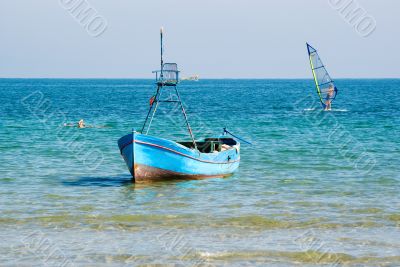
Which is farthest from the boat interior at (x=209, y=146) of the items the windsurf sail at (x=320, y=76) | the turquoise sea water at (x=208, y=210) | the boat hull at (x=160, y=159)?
the windsurf sail at (x=320, y=76)

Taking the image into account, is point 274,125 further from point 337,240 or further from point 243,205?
point 337,240

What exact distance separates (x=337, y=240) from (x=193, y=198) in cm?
673

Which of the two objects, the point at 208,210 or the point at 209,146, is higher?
the point at 209,146

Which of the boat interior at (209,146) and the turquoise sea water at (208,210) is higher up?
the boat interior at (209,146)

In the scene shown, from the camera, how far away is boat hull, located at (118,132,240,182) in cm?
2445

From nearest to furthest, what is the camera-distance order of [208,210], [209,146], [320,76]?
1. [208,210]
2. [209,146]
3. [320,76]

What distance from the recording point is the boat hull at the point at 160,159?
24.5 m

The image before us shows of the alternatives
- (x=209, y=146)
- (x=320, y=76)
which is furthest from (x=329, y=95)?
(x=209, y=146)

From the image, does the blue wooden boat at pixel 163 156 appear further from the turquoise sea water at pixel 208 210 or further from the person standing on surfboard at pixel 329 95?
the person standing on surfboard at pixel 329 95

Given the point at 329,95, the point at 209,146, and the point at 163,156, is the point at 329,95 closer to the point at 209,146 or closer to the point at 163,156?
the point at 209,146

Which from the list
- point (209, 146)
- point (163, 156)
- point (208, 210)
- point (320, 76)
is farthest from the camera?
point (320, 76)

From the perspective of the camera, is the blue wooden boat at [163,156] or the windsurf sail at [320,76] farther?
the windsurf sail at [320,76]

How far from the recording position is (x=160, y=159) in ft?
81.8

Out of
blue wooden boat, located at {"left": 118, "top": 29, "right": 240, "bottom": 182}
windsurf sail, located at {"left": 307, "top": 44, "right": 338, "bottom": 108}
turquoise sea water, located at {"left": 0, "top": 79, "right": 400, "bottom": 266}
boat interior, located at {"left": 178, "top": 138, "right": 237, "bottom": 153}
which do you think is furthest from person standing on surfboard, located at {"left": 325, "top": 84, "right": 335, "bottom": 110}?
blue wooden boat, located at {"left": 118, "top": 29, "right": 240, "bottom": 182}
